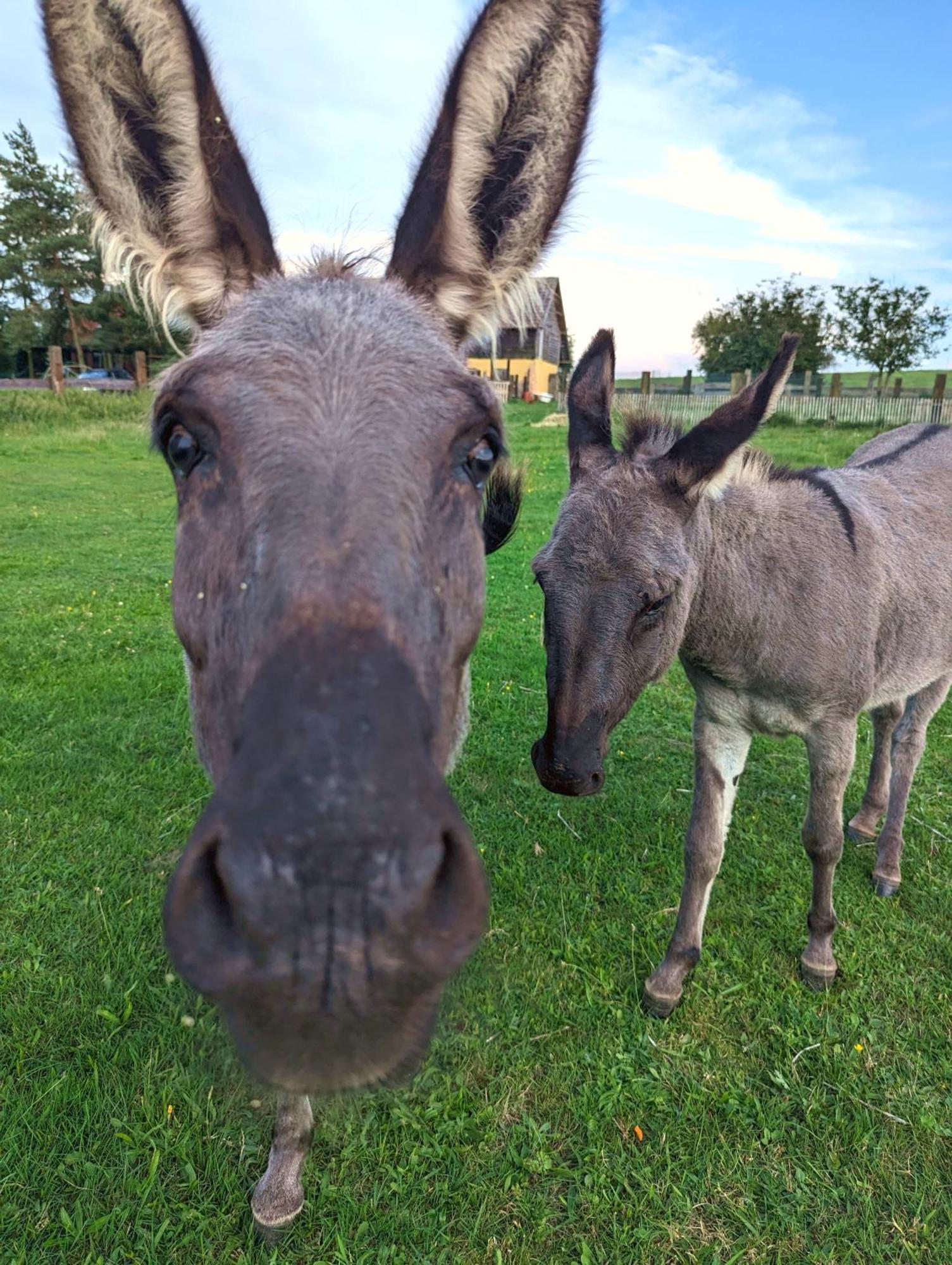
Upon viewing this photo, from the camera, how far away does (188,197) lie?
8.04 ft

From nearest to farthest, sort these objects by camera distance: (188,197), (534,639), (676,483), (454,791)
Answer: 1. (188,197)
2. (676,483)
3. (454,791)
4. (534,639)

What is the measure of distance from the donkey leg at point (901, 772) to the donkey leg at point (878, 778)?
0.16 meters

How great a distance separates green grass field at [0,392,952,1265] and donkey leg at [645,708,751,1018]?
0.23m

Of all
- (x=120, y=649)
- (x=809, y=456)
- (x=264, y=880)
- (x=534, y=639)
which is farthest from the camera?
(x=809, y=456)

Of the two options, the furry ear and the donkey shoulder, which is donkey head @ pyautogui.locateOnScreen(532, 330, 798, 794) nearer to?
the furry ear

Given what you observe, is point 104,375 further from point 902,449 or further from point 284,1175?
point 284,1175

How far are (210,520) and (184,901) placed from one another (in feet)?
3.20

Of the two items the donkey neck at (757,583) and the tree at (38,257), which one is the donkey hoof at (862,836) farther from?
the tree at (38,257)

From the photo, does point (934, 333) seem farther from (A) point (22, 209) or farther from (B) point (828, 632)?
(A) point (22, 209)

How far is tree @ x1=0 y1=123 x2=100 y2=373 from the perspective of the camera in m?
40.3

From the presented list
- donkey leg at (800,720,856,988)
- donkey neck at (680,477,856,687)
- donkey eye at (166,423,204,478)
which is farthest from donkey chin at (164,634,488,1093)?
donkey leg at (800,720,856,988)

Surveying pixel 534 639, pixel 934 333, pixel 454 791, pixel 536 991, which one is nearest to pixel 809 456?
pixel 534 639

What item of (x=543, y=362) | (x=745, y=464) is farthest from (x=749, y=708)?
(x=543, y=362)

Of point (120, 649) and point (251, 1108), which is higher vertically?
point (120, 649)
